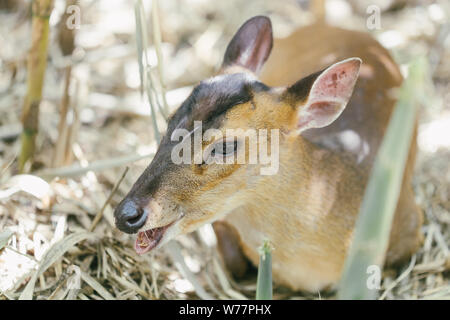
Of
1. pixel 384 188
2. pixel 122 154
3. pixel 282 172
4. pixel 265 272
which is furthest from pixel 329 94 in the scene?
pixel 122 154

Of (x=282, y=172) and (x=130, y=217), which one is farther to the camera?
(x=282, y=172)

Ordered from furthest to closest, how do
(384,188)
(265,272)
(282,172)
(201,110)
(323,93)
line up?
1. (282,172)
2. (323,93)
3. (201,110)
4. (265,272)
5. (384,188)

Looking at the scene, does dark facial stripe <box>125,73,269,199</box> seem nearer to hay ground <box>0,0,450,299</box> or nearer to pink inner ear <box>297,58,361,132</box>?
pink inner ear <box>297,58,361,132</box>

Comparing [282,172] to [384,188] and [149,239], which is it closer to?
[149,239]

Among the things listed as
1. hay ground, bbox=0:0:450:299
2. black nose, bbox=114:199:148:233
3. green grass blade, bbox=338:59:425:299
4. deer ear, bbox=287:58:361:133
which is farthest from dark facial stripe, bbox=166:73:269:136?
green grass blade, bbox=338:59:425:299

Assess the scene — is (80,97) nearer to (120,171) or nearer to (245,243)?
(120,171)

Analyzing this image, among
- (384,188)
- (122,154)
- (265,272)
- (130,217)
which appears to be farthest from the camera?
(122,154)

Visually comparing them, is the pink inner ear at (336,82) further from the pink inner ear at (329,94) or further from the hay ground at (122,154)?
the hay ground at (122,154)
